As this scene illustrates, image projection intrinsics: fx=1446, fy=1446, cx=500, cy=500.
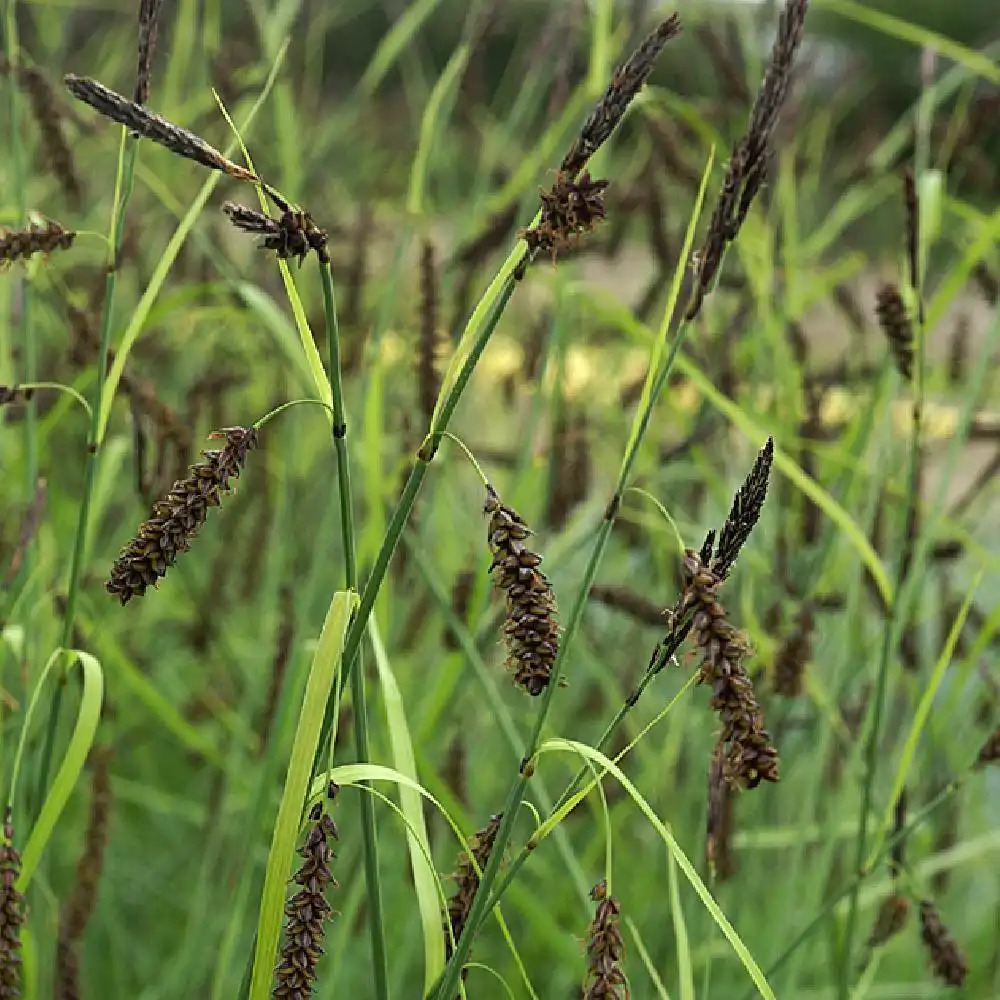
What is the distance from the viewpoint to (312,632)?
3.95 feet

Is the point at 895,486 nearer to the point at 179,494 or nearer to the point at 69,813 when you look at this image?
the point at 179,494

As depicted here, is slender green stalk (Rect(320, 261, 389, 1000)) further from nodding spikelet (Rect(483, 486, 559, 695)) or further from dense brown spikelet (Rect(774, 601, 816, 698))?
dense brown spikelet (Rect(774, 601, 816, 698))

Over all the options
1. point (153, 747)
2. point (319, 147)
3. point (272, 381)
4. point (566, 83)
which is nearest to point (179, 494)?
point (566, 83)

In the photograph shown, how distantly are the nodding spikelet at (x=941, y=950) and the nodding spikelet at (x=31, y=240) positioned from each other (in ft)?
1.81

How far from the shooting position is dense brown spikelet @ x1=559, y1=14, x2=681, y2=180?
0.47 m

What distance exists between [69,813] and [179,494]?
1.26 m

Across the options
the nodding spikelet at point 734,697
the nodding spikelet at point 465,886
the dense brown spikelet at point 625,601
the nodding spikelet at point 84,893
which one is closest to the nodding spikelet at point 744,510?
the nodding spikelet at point 734,697

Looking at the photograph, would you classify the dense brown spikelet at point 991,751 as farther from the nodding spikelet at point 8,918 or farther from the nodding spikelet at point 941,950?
the nodding spikelet at point 8,918

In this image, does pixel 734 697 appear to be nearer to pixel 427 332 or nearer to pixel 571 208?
pixel 571 208

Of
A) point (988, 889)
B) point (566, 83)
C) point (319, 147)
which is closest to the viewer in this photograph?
point (566, 83)

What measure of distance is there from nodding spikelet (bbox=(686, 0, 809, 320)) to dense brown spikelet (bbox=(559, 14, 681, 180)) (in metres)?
0.04

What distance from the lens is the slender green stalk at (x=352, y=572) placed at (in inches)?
19.1

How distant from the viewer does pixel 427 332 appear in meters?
0.84

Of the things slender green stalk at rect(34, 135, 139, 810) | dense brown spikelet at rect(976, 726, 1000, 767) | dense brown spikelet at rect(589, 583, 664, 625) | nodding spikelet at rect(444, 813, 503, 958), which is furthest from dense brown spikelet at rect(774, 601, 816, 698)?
slender green stalk at rect(34, 135, 139, 810)
